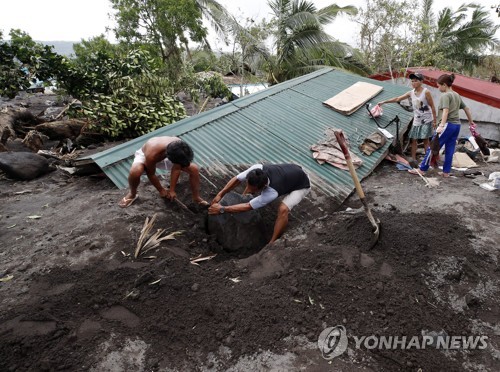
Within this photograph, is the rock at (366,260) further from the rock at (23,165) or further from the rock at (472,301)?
the rock at (23,165)

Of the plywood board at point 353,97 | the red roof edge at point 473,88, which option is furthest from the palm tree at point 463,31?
the plywood board at point 353,97

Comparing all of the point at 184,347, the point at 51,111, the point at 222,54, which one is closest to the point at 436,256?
the point at 184,347

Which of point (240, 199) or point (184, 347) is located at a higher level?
A: point (240, 199)

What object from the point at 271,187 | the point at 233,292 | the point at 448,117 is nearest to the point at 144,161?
the point at 271,187

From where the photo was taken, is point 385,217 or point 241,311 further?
point 385,217

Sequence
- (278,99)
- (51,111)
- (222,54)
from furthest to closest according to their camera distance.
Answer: (222,54)
(51,111)
(278,99)

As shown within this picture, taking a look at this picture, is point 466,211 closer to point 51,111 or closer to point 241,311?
point 241,311

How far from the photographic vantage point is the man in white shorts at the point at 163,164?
13.2 ft

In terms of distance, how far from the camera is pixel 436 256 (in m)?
3.73

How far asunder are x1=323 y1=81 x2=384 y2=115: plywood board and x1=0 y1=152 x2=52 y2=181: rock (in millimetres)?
6600

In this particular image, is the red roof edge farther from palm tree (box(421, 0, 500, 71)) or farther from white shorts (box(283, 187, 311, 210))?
white shorts (box(283, 187, 311, 210))

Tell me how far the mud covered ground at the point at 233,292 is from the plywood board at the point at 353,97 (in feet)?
12.1

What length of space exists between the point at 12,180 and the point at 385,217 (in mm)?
7135

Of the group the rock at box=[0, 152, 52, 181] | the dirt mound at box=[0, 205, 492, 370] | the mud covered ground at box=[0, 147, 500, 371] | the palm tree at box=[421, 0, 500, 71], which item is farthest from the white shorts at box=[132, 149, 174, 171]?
the palm tree at box=[421, 0, 500, 71]
